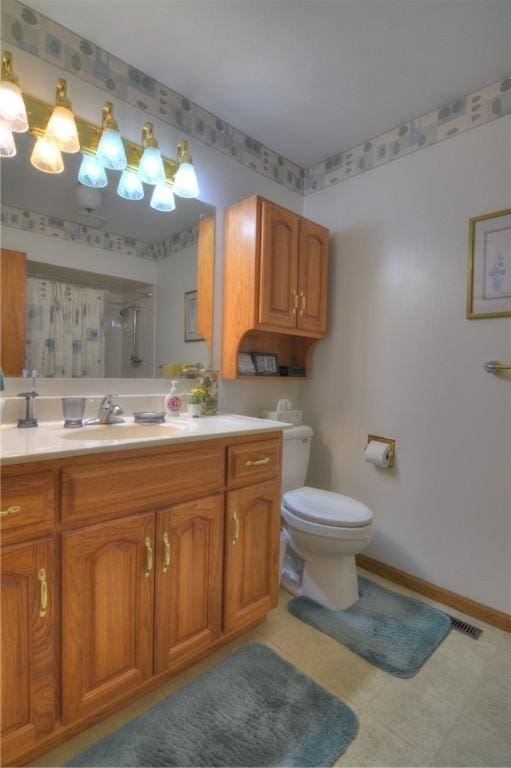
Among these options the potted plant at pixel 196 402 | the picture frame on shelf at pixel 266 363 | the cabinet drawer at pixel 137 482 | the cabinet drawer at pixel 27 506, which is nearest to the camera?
the cabinet drawer at pixel 27 506

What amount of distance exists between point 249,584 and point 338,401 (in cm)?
117

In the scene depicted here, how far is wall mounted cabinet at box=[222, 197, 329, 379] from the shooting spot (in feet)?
5.82

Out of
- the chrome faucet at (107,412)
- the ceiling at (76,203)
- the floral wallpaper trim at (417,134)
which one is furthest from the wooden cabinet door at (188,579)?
the floral wallpaper trim at (417,134)

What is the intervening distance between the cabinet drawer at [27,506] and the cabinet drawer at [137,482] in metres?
0.04

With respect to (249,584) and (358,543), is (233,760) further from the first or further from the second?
(358,543)

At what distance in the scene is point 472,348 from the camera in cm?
167

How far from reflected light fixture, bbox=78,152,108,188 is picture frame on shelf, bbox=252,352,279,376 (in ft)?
3.61

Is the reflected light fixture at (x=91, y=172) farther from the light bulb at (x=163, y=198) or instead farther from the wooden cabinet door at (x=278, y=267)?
the wooden cabinet door at (x=278, y=267)

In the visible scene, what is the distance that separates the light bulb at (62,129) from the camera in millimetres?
1294

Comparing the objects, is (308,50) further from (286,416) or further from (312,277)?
(286,416)

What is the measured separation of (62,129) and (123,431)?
114cm

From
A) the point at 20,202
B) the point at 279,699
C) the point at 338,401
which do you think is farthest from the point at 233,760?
the point at 20,202

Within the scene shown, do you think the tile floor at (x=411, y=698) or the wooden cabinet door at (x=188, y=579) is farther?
the wooden cabinet door at (x=188, y=579)

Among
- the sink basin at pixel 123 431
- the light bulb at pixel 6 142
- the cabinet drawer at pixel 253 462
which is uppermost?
the light bulb at pixel 6 142
